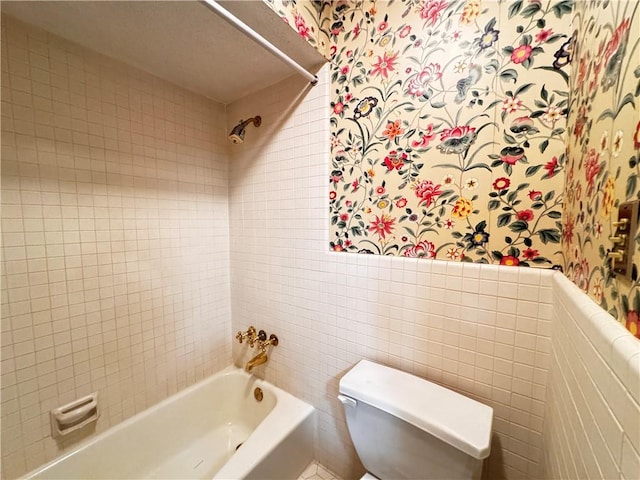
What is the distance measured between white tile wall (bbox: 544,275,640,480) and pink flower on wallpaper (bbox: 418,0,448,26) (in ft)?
3.18

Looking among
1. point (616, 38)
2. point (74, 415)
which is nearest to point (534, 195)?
point (616, 38)

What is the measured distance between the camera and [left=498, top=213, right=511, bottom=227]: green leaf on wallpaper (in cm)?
78

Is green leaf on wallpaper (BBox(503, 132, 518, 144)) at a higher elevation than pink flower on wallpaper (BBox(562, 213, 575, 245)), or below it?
higher

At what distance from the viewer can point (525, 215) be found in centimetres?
76

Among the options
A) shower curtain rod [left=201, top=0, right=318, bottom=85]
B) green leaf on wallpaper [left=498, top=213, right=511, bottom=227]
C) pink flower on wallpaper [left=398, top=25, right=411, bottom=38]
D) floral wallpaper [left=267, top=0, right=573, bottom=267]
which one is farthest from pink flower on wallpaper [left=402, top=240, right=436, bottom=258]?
shower curtain rod [left=201, top=0, right=318, bottom=85]

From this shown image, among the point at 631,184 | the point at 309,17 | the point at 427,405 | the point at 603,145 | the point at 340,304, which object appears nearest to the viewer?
the point at 631,184

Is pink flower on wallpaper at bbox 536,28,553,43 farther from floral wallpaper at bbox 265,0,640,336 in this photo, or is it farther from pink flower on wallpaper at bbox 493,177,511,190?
pink flower on wallpaper at bbox 493,177,511,190

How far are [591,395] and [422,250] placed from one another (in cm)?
59

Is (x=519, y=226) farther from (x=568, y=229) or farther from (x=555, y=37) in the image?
(x=555, y=37)

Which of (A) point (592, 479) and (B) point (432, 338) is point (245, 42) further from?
(A) point (592, 479)

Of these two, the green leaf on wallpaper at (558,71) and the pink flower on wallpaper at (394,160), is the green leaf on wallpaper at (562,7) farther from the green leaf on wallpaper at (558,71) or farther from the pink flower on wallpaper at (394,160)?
the pink flower on wallpaper at (394,160)

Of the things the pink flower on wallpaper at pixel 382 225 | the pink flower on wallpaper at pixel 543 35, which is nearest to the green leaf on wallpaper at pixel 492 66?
the pink flower on wallpaper at pixel 543 35

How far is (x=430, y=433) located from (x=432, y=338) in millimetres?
306

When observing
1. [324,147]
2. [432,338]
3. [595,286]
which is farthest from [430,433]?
[324,147]
